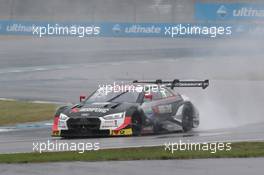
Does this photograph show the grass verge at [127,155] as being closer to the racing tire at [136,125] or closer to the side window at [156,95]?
the racing tire at [136,125]

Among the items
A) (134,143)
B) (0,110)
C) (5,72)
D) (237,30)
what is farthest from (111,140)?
(237,30)

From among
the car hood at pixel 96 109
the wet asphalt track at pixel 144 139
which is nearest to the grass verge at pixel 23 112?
the wet asphalt track at pixel 144 139

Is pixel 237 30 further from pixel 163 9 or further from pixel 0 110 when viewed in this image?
pixel 0 110

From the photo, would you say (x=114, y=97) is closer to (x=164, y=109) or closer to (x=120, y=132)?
(x=164, y=109)

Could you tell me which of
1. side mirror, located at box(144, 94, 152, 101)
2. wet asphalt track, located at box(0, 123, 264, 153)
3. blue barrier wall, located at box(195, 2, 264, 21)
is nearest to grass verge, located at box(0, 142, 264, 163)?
wet asphalt track, located at box(0, 123, 264, 153)

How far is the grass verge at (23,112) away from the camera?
74.3ft

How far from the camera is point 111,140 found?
1625 centimetres

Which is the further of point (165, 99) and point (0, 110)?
point (0, 110)

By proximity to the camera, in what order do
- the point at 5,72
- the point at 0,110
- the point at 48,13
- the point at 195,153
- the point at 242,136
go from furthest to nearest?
the point at 48,13, the point at 5,72, the point at 0,110, the point at 242,136, the point at 195,153

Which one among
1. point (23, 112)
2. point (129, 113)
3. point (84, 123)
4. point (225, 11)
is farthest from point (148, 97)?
point (225, 11)

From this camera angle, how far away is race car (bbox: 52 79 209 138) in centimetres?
1705

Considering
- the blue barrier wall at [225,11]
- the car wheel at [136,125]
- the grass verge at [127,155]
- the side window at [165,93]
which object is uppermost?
the blue barrier wall at [225,11]

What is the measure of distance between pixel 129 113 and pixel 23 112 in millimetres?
7344

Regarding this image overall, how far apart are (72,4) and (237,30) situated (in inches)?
391
